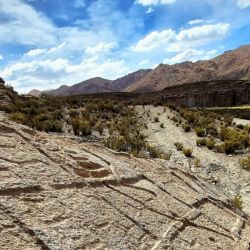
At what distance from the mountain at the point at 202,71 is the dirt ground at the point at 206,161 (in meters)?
130

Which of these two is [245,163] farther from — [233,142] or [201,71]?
[201,71]

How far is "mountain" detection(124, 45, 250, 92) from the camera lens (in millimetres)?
157275

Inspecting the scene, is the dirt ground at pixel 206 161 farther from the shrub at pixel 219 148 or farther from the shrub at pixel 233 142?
the shrub at pixel 233 142

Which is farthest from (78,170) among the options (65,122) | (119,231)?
(65,122)

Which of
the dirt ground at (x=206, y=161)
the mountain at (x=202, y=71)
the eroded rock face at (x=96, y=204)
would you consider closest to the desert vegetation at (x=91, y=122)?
the dirt ground at (x=206, y=161)

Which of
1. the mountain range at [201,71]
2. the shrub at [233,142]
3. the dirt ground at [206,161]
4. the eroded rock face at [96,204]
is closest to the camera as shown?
the eroded rock face at [96,204]

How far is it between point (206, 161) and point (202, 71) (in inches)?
6157

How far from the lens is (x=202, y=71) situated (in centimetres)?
16838

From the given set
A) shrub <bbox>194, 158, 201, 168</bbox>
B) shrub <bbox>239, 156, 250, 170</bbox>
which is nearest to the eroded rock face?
shrub <bbox>194, 158, 201, 168</bbox>

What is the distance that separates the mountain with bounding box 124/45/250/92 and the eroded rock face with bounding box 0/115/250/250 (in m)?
144

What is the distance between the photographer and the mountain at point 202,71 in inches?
6192

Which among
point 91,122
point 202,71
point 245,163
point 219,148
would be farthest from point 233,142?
point 202,71

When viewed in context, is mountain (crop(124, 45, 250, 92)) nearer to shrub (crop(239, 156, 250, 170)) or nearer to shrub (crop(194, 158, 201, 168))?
shrub (crop(239, 156, 250, 170))

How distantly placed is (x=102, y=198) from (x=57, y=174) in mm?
704
